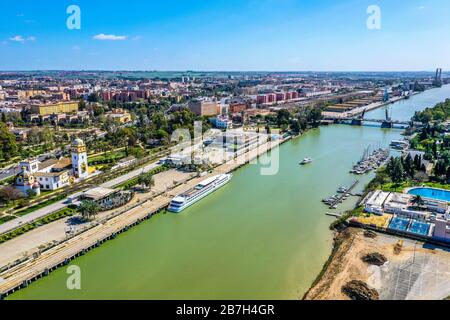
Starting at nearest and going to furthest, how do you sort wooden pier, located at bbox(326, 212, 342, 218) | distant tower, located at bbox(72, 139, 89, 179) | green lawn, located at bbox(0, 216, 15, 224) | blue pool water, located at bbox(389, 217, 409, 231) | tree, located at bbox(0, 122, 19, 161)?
blue pool water, located at bbox(389, 217, 409, 231) < green lawn, located at bbox(0, 216, 15, 224) < wooden pier, located at bbox(326, 212, 342, 218) < distant tower, located at bbox(72, 139, 89, 179) < tree, located at bbox(0, 122, 19, 161)

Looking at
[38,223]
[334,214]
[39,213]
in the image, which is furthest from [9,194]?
[334,214]

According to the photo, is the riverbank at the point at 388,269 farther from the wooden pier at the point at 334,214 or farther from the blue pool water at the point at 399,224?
the wooden pier at the point at 334,214

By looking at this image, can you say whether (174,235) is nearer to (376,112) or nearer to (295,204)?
(295,204)

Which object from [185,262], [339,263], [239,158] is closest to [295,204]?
[339,263]

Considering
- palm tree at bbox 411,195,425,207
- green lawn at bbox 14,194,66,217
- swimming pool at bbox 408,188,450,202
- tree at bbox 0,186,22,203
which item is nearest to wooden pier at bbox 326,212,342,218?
palm tree at bbox 411,195,425,207

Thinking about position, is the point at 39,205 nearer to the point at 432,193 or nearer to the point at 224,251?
the point at 224,251

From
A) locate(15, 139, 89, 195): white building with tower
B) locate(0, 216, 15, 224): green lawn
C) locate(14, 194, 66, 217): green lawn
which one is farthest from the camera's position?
locate(15, 139, 89, 195): white building with tower

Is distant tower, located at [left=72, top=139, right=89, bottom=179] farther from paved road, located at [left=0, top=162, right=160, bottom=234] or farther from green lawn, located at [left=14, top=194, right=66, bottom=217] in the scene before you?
green lawn, located at [left=14, top=194, right=66, bottom=217]
